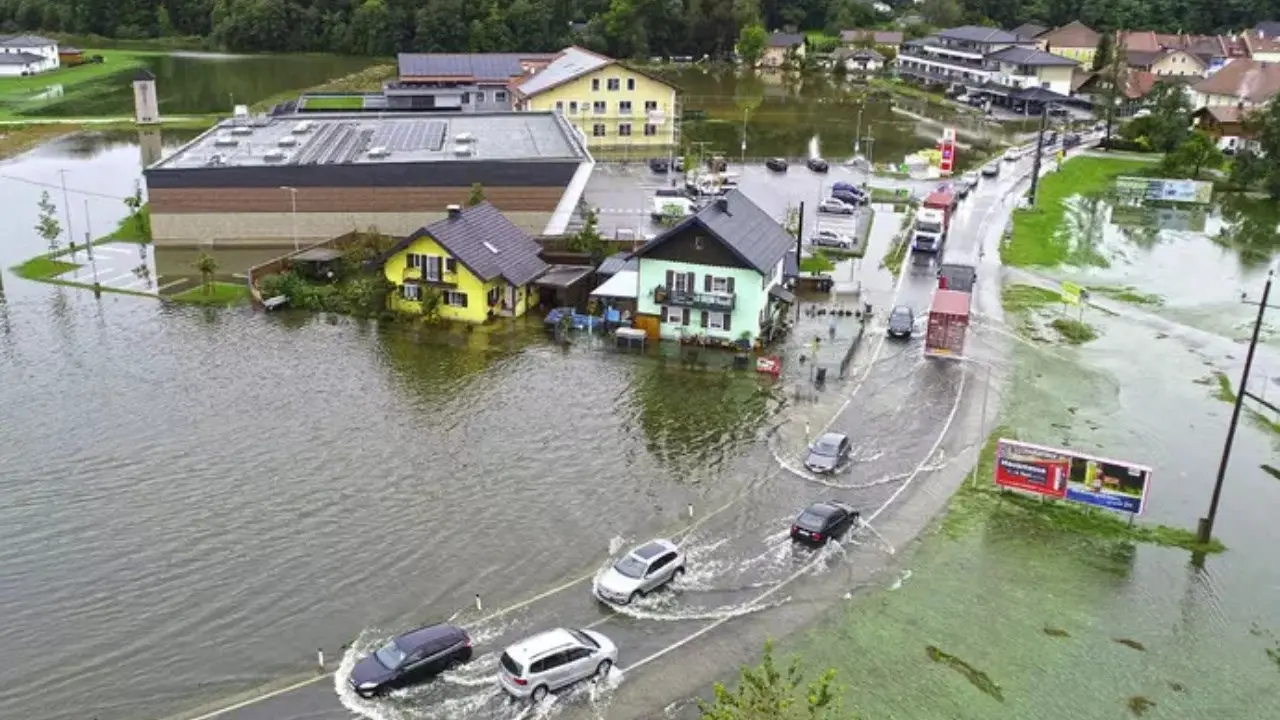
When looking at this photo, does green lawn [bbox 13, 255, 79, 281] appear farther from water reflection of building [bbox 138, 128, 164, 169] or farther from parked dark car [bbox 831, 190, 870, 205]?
parked dark car [bbox 831, 190, 870, 205]

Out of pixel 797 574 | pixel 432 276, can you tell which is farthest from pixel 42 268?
pixel 797 574

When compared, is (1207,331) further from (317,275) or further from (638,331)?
(317,275)

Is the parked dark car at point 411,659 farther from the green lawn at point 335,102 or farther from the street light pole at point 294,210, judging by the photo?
the green lawn at point 335,102

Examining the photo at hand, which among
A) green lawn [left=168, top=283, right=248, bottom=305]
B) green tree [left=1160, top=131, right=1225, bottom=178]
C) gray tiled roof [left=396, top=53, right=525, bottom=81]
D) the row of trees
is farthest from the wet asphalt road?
the row of trees

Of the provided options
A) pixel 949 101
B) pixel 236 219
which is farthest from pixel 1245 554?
pixel 949 101

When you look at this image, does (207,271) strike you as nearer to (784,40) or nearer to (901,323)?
(901,323)
